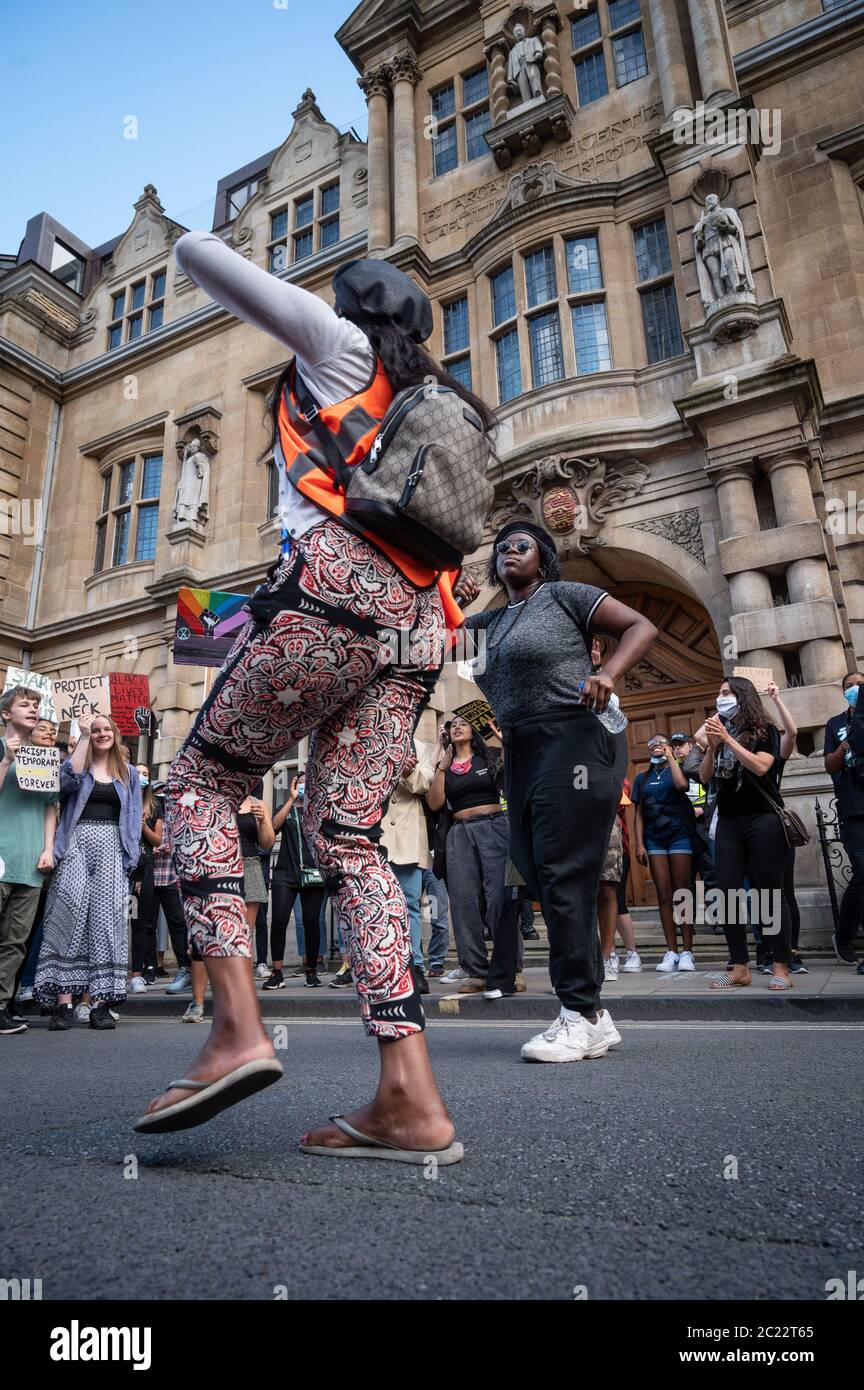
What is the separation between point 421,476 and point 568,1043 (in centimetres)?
226

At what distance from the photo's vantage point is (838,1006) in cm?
428

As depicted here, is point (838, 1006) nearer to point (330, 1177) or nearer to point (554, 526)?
point (330, 1177)

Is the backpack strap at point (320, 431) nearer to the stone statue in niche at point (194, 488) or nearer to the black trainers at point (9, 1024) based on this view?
the black trainers at point (9, 1024)

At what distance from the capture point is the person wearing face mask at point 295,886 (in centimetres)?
798

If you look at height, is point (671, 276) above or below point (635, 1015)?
above

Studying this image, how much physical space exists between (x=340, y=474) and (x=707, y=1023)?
363cm

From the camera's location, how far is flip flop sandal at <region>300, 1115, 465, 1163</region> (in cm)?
163

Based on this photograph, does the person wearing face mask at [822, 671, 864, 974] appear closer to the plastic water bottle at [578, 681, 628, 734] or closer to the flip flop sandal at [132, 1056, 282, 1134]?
the plastic water bottle at [578, 681, 628, 734]

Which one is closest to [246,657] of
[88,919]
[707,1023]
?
[707,1023]

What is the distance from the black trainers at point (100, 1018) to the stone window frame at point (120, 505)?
13821 mm

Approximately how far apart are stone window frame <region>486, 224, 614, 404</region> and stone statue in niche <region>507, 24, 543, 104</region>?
271cm

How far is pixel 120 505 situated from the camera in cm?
1888

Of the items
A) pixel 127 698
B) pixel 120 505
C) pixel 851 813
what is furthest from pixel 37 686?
pixel 120 505
